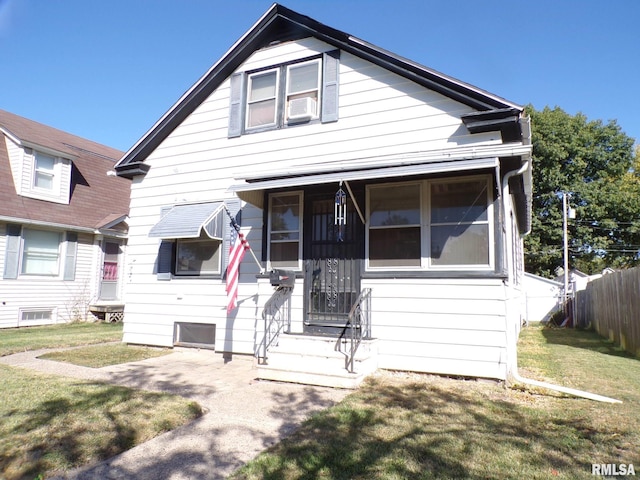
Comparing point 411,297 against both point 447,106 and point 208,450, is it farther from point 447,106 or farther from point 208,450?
point 208,450

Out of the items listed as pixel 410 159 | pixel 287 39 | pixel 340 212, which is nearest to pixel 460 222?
pixel 410 159

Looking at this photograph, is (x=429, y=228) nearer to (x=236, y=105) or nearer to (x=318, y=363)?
(x=318, y=363)

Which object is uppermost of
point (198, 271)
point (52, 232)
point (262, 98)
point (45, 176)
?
point (262, 98)

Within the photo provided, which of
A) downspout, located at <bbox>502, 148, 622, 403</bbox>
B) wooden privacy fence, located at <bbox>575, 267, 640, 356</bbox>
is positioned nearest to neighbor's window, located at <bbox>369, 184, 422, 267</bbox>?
downspout, located at <bbox>502, 148, 622, 403</bbox>

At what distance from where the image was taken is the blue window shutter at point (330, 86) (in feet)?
25.0

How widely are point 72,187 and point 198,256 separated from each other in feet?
→ 31.6

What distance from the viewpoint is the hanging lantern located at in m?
6.50

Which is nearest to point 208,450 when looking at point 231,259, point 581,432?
point 581,432

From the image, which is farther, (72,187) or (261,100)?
(72,187)

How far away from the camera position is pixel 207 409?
4859mm

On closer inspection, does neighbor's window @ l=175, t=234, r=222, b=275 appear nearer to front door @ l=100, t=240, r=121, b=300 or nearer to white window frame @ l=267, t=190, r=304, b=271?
white window frame @ l=267, t=190, r=304, b=271

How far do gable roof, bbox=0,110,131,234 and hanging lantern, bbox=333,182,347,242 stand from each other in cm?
1089

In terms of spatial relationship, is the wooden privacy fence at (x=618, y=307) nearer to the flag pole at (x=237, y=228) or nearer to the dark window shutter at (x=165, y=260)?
the flag pole at (x=237, y=228)

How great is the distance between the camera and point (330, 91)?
7668 mm
